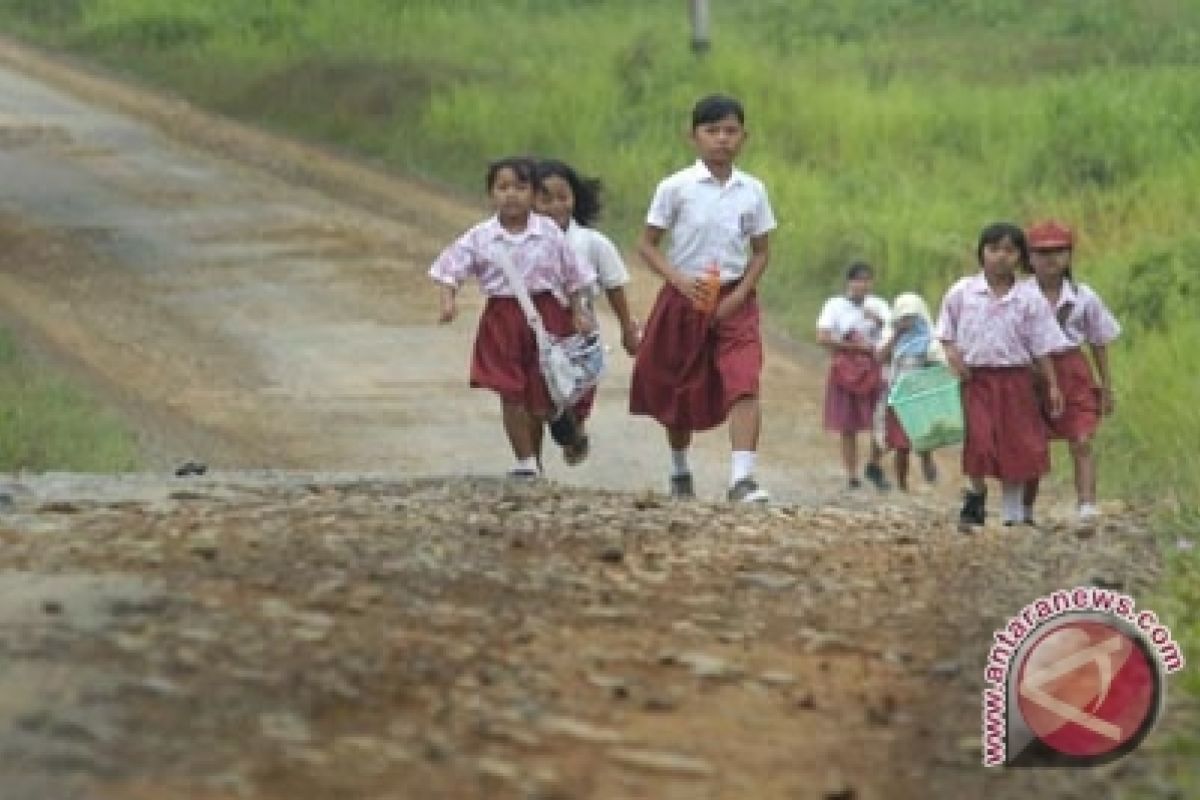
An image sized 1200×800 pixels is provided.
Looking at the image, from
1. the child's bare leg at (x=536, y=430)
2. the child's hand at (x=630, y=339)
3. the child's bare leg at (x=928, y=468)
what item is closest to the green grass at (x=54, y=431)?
the child's bare leg at (x=536, y=430)

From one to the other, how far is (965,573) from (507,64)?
21.8m

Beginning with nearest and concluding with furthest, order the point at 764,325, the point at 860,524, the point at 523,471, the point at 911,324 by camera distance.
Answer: the point at 860,524
the point at 523,471
the point at 911,324
the point at 764,325

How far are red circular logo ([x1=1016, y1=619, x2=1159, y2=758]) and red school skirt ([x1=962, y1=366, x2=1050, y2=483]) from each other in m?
5.36

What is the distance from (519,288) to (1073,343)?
2296 millimetres

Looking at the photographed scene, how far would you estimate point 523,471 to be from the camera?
11719 millimetres

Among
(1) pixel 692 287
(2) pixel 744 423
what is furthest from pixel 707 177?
(2) pixel 744 423

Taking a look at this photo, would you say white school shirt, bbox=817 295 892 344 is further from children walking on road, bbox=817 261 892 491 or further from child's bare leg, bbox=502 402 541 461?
child's bare leg, bbox=502 402 541 461

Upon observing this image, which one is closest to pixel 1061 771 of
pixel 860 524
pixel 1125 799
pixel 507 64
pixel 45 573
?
pixel 1125 799

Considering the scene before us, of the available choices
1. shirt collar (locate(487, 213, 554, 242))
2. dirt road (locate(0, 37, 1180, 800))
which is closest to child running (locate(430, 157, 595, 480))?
shirt collar (locate(487, 213, 554, 242))

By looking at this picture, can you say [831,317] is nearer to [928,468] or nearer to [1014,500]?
[928,468]

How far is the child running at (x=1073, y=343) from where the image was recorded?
1219 cm

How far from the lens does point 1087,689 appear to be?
642cm

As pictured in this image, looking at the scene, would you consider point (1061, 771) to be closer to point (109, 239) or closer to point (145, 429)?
point (145, 429)

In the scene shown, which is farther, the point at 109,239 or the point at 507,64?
the point at 507,64
